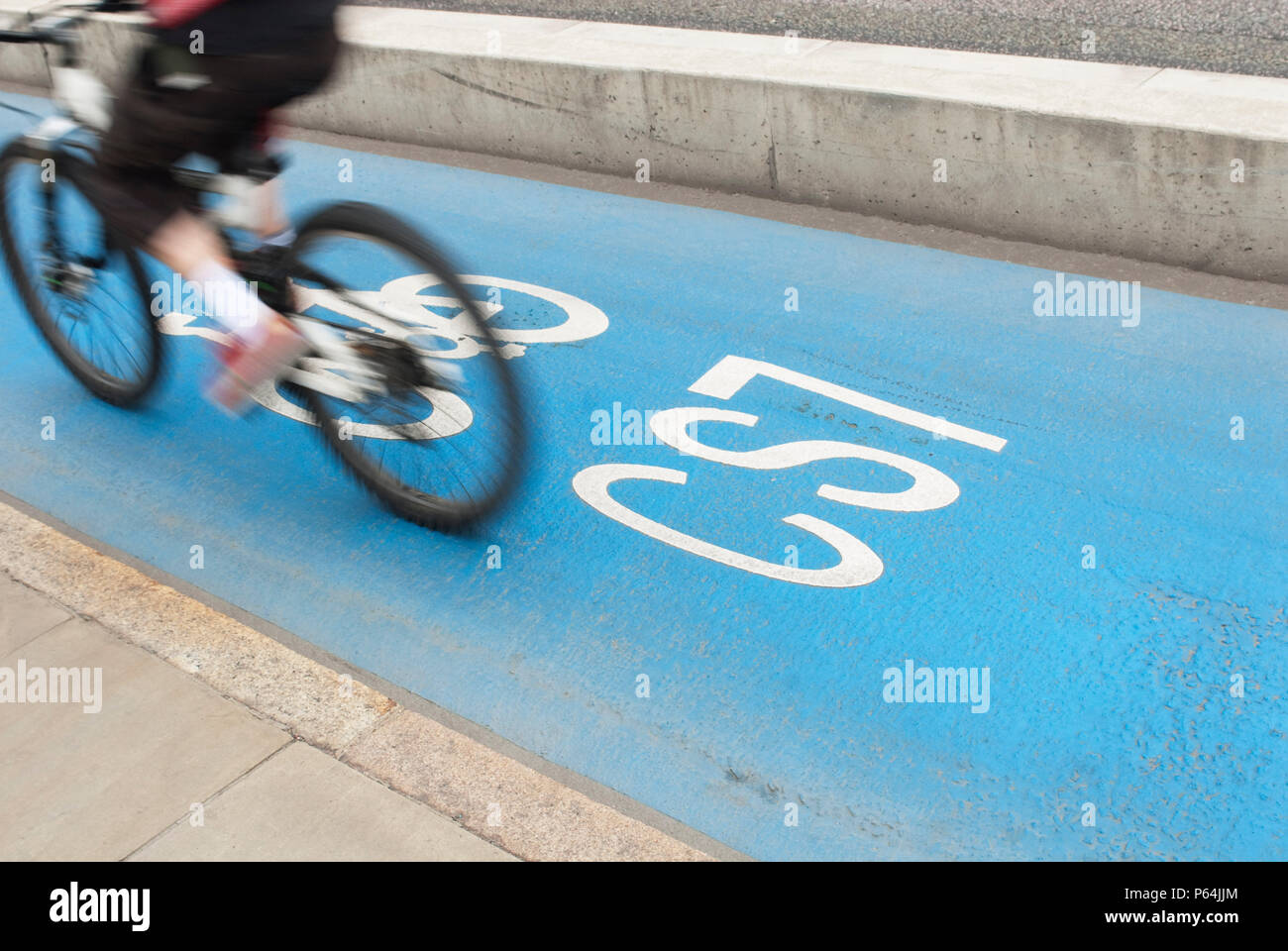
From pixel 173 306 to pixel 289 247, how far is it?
6.39 ft

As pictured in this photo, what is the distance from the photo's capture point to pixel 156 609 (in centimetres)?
395

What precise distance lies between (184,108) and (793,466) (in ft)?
7.56

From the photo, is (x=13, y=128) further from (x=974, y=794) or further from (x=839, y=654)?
(x=974, y=794)

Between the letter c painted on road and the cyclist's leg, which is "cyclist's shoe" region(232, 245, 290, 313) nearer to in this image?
the cyclist's leg

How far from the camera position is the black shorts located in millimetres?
3559

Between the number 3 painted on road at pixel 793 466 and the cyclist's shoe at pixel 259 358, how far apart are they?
1.12 m

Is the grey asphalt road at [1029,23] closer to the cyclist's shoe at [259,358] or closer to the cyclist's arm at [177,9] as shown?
the cyclist's shoe at [259,358]

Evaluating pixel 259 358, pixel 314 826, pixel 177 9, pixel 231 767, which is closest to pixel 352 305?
pixel 259 358

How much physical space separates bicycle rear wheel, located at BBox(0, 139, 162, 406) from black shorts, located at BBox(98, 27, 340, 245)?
0.44 metres

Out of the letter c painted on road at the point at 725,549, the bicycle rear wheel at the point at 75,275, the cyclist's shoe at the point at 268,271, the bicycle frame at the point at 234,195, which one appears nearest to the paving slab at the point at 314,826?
the bicycle frame at the point at 234,195

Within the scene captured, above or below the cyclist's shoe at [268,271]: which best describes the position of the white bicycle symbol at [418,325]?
below

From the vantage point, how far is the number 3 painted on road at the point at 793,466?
4.01 meters

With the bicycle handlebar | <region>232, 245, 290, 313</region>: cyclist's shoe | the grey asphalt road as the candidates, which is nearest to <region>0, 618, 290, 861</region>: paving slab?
<region>232, 245, 290, 313</region>: cyclist's shoe

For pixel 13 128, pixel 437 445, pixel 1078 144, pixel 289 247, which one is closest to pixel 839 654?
pixel 437 445
